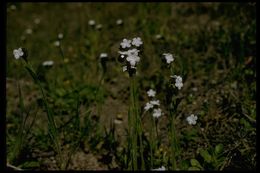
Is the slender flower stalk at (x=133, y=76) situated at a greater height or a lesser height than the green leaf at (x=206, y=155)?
greater

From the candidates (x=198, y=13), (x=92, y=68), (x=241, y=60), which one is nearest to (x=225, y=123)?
(x=241, y=60)

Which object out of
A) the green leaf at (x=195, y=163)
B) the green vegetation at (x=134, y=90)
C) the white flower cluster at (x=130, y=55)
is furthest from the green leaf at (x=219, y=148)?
the white flower cluster at (x=130, y=55)

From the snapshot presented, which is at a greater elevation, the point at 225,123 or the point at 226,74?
the point at 226,74

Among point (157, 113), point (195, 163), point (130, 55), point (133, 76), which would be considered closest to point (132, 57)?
point (130, 55)

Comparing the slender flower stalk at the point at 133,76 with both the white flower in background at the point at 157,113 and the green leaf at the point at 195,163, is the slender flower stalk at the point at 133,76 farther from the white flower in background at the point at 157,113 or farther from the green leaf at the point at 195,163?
the green leaf at the point at 195,163

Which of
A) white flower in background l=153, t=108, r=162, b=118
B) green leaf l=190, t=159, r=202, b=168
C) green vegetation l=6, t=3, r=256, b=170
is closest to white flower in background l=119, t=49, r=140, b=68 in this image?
green vegetation l=6, t=3, r=256, b=170

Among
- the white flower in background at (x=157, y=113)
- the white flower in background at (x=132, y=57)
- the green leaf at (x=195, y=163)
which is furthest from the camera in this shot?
the green leaf at (x=195, y=163)

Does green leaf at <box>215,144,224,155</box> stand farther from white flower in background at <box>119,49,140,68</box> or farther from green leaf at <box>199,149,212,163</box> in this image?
white flower in background at <box>119,49,140,68</box>

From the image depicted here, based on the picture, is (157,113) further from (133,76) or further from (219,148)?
(219,148)

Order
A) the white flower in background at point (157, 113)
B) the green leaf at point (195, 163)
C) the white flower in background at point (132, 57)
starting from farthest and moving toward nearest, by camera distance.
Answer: the green leaf at point (195, 163) → the white flower in background at point (157, 113) → the white flower in background at point (132, 57)

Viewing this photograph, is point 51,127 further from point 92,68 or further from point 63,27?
point 63,27

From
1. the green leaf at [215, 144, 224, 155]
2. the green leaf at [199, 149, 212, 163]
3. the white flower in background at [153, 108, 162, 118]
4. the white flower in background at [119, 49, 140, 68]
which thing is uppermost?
the white flower in background at [119, 49, 140, 68]
